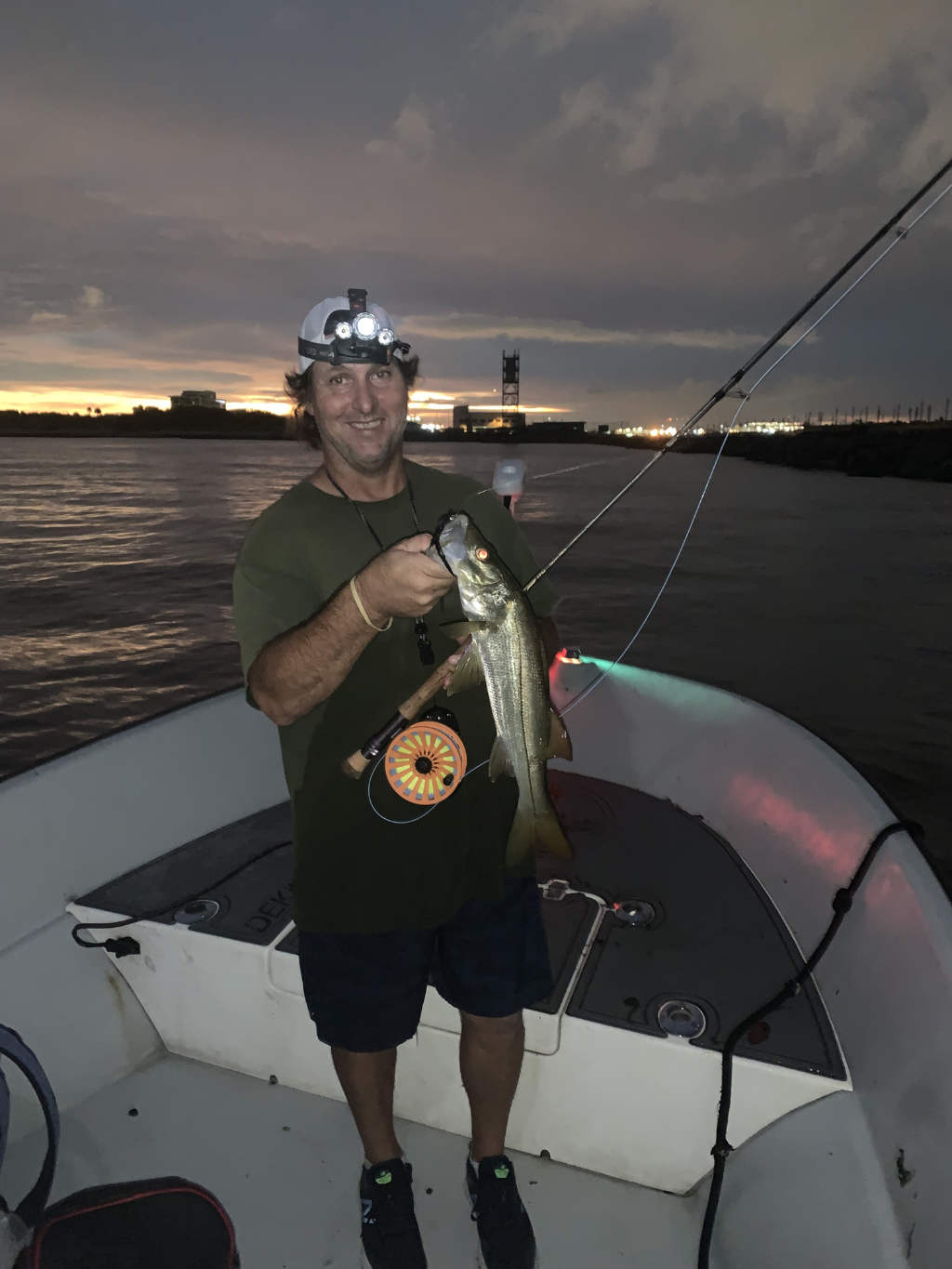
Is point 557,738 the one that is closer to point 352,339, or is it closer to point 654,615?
point 352,339

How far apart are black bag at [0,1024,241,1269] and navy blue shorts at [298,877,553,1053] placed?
0.71 meters

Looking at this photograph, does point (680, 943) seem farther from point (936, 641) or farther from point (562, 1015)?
point (936, 641)

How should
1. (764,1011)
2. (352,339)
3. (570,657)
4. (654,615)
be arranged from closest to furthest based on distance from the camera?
1. (352,339)
2. (764,1011)
3. (570,657)
4. (654,615)

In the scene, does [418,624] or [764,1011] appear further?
[764,1011]

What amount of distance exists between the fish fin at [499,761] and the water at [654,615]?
1.85 meters

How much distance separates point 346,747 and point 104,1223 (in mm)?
1521

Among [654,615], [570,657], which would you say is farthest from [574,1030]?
[654,615]

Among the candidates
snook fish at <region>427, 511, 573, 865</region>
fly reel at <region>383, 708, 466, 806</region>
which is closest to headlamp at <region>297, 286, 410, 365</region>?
snook fish at <region>427, 511, 573, 865</region>

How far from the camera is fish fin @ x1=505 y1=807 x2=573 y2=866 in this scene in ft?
8.85

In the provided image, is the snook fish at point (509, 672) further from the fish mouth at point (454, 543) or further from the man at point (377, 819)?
the man at point (377, 819)

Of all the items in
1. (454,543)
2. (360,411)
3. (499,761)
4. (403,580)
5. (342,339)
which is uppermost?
(342,339)

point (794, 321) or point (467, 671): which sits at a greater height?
point (794, 321)

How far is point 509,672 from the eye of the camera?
2.47 m

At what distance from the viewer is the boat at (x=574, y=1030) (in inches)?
103
